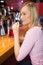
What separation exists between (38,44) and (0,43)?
14.0 inches

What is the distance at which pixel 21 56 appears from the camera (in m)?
1.15

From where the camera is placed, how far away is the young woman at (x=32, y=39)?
1.12 metres

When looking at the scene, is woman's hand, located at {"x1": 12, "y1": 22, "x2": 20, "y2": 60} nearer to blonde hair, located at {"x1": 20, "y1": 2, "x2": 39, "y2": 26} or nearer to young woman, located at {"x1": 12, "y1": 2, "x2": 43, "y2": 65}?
young woman, located at {"x1": 12, "y1": 2, "x2": 43, "y2": 65}

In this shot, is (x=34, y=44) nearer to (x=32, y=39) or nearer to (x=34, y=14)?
(x=32, y=39)

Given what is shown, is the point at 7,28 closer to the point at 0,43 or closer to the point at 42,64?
the point at 0,43

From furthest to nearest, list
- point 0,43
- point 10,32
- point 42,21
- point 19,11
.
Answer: point 10,32 → point 0,43 → point 19,11 → point 42,21

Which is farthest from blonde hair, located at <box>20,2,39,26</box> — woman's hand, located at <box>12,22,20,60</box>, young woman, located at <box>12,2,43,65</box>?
woman's hand, located at <box>12,22,20,60</box>

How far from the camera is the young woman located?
112cm

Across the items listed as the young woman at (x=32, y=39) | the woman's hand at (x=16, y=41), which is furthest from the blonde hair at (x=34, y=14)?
Answer: the woman's hand at (x=16, y=41)

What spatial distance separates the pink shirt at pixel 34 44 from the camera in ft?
3.68

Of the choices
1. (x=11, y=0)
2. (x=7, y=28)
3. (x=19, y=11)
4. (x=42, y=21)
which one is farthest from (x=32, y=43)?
(x=7, y=28)

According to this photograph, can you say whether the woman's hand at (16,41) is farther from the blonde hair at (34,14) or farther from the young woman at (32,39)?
the blonde hair at (34,14)

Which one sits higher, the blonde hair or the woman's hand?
the blonde hair

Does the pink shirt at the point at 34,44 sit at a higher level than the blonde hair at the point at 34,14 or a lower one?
lower
